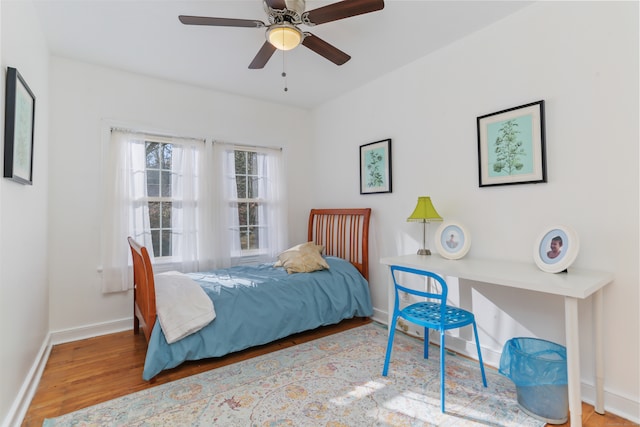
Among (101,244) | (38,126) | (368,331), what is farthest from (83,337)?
(368,331)

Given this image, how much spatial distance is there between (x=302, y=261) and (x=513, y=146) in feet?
6.58

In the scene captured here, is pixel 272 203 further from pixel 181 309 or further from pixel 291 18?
pixel 291 18

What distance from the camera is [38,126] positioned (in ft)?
7.50

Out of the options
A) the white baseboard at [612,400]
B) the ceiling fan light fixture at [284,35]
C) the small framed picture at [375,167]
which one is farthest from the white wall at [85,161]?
the white baseboard at [612,400]

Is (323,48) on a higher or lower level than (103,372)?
higher

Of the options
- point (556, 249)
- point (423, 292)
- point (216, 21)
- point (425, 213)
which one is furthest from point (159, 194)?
point (556, 249)

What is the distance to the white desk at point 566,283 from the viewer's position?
1465mm

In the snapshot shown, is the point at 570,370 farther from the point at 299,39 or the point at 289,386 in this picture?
the point at 299,39

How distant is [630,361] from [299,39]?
8.63 ft

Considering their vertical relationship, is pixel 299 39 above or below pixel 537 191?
above

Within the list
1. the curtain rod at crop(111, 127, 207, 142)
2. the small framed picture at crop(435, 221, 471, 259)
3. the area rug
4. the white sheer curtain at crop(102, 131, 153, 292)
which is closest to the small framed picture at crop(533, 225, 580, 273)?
the small framed picture at crop(435, 221, 471, 259)

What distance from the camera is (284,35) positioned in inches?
74.9

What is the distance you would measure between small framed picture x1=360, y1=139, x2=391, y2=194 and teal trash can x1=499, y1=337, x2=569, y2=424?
1.77 m

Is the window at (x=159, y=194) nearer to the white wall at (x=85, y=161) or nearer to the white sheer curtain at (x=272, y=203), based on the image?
the white wall at (x=85, y=161)
